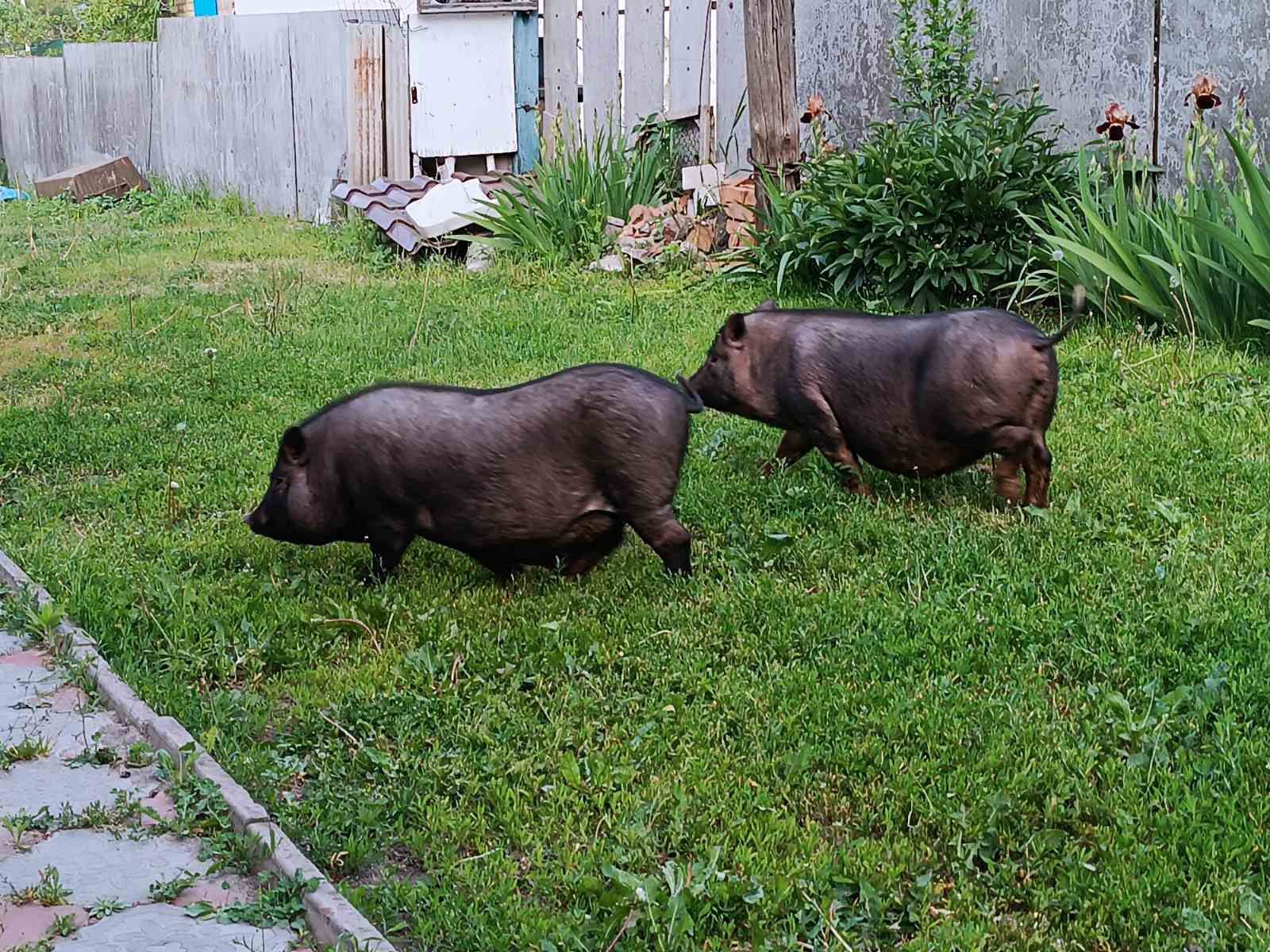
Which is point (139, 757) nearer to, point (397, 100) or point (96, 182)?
point (397, 100)

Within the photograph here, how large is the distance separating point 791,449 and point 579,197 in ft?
20.2

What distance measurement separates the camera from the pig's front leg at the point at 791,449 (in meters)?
6.17

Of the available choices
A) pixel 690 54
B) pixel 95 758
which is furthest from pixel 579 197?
pixel 95 758

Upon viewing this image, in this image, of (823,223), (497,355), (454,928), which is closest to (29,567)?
(454,928)

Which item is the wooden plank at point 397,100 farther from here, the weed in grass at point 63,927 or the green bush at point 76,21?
the weed in grass at point 63,927

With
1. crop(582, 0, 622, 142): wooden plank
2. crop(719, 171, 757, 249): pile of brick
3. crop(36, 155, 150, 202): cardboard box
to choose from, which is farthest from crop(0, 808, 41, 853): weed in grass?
crop(36, 155, 150, 202): cardboard box

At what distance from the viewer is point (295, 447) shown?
507 centimetres

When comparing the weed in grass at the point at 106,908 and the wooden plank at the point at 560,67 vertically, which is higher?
the wooden plank at the point at 560,67

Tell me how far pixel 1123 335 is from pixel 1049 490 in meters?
2.57

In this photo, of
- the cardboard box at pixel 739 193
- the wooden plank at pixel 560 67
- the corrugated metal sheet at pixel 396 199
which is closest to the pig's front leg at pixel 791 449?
the cardboard box at pixel 739 193

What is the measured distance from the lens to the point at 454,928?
3.30 metres

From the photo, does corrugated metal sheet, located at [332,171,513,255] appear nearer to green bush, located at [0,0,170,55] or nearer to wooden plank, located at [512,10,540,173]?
wooden plank, located at [512,10,540,173]

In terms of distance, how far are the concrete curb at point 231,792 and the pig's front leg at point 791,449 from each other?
9.27 ft

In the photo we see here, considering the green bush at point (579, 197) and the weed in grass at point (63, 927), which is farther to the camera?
the green bush at point (579, 197)
